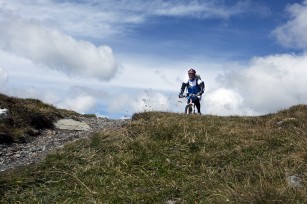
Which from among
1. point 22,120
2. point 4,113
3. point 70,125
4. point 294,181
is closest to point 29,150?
point 4,113

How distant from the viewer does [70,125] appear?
19062mm

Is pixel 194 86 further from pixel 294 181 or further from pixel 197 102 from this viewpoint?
pixel 294 181

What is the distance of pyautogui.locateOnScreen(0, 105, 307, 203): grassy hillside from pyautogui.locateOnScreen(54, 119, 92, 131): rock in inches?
240

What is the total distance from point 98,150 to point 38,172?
73.5 inches

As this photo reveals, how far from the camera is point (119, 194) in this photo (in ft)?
27.2

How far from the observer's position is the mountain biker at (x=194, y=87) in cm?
2111

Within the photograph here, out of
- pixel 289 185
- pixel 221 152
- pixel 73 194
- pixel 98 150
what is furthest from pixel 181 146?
pixel 289 185

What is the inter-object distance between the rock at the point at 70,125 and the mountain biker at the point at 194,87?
5.46m

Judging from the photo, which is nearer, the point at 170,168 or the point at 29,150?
the point at 170,168

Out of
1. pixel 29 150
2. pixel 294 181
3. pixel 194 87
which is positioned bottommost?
pixel 294 181

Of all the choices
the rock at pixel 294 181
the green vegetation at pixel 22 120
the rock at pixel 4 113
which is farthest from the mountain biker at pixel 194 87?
the rock at pixel 294 181

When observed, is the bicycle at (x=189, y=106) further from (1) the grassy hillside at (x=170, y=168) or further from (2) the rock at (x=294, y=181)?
(2) the rock at (x=294, y=181)

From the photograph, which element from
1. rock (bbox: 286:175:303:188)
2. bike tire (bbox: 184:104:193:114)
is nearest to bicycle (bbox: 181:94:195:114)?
bike tire (bbox: 184:104:193:114)

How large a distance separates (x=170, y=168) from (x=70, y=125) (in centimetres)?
1008
